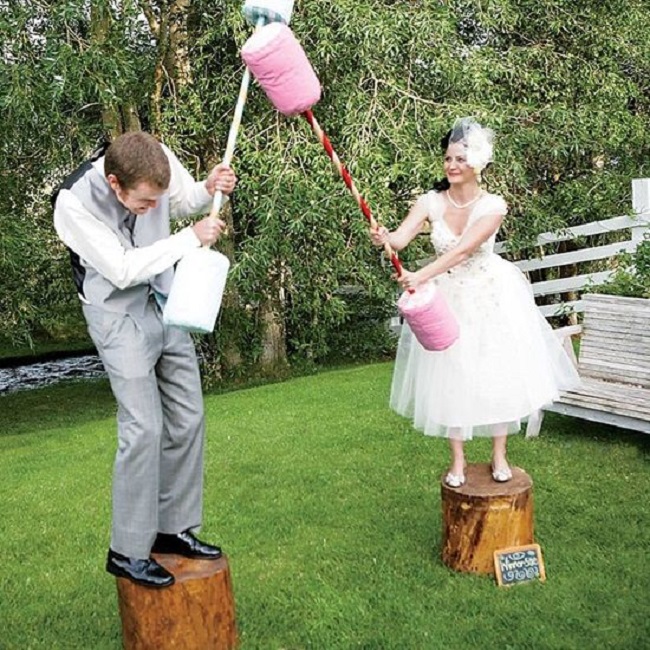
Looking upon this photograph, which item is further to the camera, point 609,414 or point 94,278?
point 609,414

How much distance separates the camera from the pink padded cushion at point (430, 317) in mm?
3900

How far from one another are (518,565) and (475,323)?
106 cm

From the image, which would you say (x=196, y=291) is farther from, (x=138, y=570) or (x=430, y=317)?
(x=430, y=317)

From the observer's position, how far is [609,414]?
588 centimetres

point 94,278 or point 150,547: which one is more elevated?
point 94,278

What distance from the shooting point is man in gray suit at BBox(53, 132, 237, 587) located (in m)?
3.14

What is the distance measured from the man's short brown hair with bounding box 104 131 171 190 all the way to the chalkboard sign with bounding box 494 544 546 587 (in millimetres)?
2212

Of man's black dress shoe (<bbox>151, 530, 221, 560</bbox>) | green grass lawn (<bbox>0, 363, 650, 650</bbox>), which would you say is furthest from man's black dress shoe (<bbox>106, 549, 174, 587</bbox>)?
green grass lawn (<bbox>0, 363, 650, 650</bbox>)

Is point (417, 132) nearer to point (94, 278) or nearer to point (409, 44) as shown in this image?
point (409, 44)

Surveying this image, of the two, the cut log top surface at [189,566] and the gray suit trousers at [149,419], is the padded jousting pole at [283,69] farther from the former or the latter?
the cut log top surface at [189,566]

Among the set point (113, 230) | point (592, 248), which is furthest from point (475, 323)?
point (592, 248)

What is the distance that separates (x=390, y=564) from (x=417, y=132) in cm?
482

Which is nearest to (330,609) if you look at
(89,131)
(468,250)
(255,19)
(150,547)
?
(150,547)

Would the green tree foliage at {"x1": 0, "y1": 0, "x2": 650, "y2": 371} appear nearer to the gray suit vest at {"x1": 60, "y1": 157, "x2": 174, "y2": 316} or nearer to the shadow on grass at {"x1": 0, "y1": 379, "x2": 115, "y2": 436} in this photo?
the shadow on grass at {"x1": 0, "y1": 379, "x2": 115, "y2": 436}
